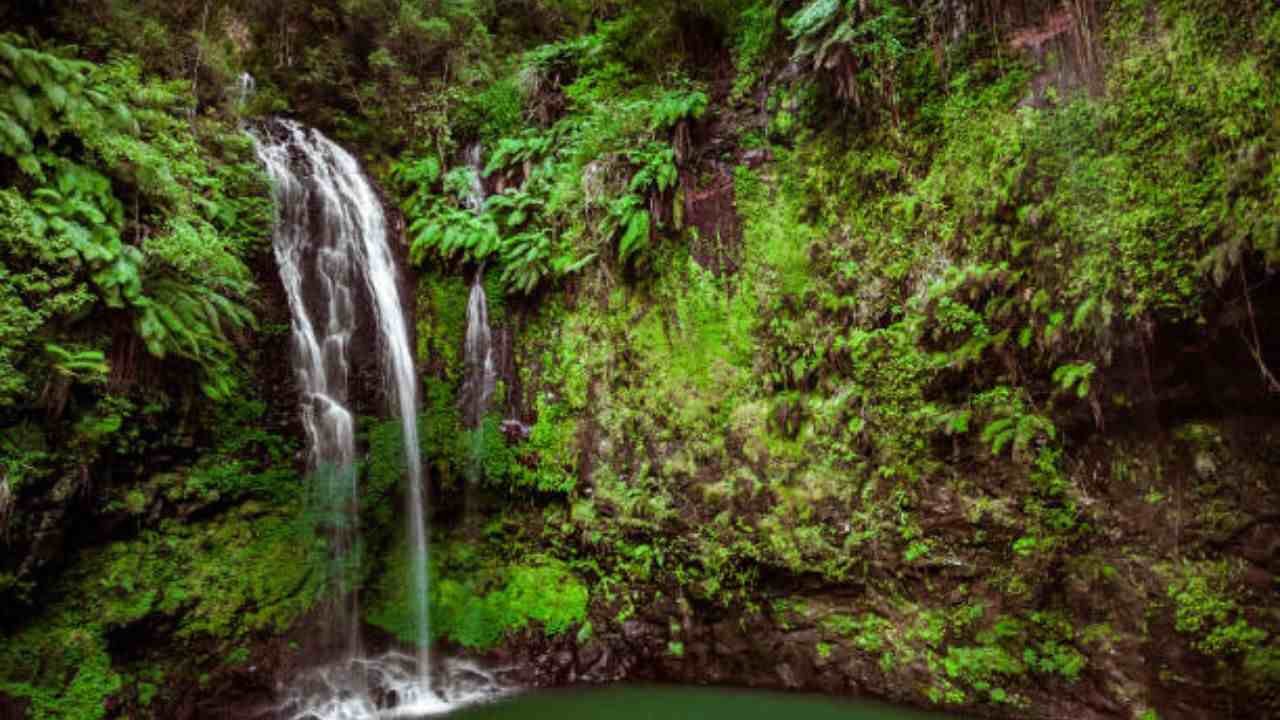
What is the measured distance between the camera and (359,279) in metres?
8.04

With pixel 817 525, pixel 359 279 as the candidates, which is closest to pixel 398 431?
pixel 359 279

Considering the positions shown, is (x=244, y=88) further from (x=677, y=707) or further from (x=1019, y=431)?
(x=1019, y=431)

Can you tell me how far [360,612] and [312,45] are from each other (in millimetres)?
8623

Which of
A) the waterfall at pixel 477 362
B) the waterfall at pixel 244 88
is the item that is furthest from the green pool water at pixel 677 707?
the waterfall at pixel 244 88

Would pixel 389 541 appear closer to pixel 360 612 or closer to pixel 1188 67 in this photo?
pixel 360 612

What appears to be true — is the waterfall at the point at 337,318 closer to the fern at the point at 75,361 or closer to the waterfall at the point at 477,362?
the waterfall at the point at 477,362

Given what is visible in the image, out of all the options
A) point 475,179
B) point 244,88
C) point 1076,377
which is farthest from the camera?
point 475,179

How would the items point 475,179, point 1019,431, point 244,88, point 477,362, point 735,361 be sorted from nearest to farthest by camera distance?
point 1019,431
point 735,361
point 477,362
point 244,88
point 475,179

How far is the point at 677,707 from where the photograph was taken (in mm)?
6086

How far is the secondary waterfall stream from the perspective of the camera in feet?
23.0

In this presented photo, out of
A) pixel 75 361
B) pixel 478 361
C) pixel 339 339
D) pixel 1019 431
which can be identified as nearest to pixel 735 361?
pixel 1019 431

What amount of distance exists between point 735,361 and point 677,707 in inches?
144

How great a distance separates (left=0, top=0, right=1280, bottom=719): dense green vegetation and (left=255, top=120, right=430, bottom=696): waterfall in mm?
235

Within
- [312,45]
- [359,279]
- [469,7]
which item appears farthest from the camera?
[469,7]
